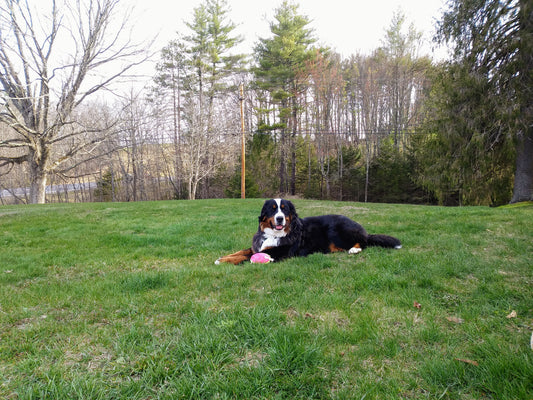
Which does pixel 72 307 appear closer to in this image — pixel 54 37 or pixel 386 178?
pixel 54 37

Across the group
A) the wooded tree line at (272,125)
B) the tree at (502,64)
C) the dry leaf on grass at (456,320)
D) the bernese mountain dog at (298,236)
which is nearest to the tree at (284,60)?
the wooded tree line at (272,125)

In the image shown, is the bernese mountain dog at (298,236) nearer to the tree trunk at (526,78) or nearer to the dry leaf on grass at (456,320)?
the dry leaf on grass at (456,320)

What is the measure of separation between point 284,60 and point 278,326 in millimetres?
30002

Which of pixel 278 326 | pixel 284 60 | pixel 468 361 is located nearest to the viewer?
pixel 468 361

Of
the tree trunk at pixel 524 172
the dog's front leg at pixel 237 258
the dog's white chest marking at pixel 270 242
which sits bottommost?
the dog's front leg at pixel 237 258

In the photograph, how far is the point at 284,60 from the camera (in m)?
28.4

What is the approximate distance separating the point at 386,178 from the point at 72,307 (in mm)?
26974

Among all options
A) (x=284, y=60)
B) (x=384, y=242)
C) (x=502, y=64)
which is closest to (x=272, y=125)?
(x=284, y=60)

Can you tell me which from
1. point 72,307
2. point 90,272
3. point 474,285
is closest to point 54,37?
point 90,272

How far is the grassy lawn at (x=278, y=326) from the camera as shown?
5.63ft

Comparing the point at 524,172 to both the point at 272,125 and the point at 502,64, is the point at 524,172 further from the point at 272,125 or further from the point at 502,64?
the point at 272,125

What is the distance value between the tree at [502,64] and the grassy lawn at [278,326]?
9.24 meters

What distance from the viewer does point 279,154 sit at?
3117 cm

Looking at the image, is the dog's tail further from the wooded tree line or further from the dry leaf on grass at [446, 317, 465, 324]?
the wooded tree line
